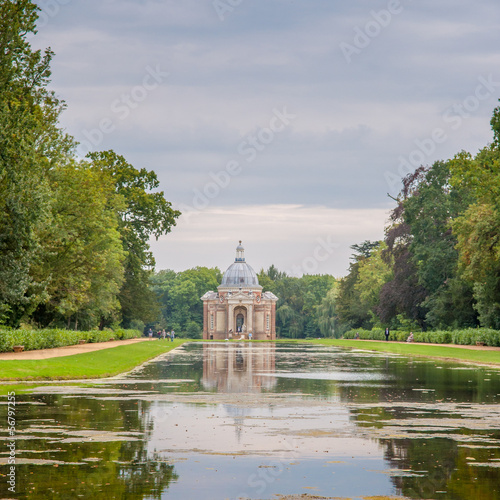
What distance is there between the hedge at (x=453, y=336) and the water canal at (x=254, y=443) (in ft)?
113

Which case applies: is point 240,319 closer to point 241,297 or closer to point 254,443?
point 241,297

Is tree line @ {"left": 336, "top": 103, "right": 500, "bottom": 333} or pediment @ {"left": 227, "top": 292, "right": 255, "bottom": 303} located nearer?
tree line @ {"left": 336, "top": 103, "right": 500, "bottom": 333}

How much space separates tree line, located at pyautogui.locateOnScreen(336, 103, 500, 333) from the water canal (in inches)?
→ 1145

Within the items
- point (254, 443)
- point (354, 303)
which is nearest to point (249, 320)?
point (354, 303)

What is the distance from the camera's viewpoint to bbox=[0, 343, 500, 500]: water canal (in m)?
8.05

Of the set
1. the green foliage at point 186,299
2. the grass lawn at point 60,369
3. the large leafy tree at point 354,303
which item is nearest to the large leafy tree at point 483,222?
the grass lawn at point 60,369

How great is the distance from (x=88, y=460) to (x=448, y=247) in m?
63.2

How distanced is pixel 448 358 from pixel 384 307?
4002 centimetres

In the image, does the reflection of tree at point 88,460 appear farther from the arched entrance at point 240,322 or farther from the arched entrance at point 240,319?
the arched entrance at point 240,322

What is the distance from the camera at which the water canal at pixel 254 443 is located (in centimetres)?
805

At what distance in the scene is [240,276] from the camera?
160125 millimetres

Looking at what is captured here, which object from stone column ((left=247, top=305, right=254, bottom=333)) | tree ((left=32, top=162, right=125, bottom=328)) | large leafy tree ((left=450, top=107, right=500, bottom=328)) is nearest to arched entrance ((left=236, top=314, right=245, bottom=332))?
stone column ((left=247, top=305, right=254, bottom=333))

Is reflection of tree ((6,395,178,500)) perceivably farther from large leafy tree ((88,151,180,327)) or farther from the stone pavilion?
the stone pavilion

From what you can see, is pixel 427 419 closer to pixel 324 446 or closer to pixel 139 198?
pixel 324 446
